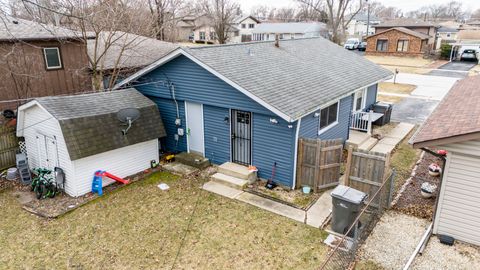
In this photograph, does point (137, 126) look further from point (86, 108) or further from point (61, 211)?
point (61, 211)

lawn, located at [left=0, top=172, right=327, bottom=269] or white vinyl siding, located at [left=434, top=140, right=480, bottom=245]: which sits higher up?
white vinyl siding, located at [left=434, top=140, right=480, bottom=245]

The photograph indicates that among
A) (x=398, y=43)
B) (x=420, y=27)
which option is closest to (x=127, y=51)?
(x=398, y=43)

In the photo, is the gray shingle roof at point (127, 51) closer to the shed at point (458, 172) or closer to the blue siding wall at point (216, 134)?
the blue siding wall at point (216, 134)

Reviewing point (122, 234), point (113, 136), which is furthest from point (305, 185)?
point (113, 136)

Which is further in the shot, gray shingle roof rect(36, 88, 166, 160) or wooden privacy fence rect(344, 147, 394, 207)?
gray shingle roof rect(36, 88, 166, 160)

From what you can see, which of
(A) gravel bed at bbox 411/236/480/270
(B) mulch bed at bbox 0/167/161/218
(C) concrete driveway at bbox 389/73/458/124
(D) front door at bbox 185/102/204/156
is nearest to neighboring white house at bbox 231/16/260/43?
(C) concrete driveway at bbox 389/73/458/124

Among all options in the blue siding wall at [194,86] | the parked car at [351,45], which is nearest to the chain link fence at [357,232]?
the blue siding wall at [194,86]

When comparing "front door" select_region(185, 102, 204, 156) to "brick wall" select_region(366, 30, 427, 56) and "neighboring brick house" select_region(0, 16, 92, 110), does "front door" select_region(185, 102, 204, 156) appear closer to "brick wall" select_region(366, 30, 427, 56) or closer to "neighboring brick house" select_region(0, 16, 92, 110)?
"neighboring brick house" select_region(0, 16, 92, 110)
